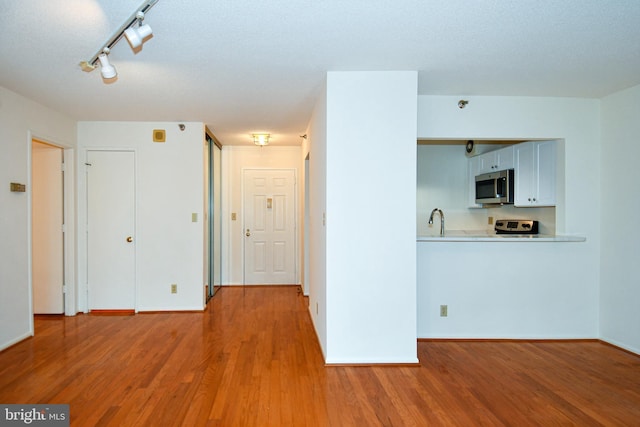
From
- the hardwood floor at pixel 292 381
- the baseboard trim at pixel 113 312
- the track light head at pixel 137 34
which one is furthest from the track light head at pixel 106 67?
the baseboard trim at pixel 113 312

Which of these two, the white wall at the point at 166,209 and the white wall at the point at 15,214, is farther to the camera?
the white wall at the point at 166,209

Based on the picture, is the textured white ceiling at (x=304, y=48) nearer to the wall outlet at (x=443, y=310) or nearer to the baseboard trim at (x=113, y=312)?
the wall outlet at (x=443, y=310)

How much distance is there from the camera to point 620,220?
11.7ft

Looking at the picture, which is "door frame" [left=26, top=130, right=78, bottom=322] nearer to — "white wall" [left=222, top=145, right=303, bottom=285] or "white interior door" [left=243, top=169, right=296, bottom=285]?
"white wall" [left=222, top=145, right=303, bottom=285]

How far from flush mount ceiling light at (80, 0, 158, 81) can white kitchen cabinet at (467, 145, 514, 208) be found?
3.83m

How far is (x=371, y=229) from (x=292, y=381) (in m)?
1.29

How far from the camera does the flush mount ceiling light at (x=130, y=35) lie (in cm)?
201

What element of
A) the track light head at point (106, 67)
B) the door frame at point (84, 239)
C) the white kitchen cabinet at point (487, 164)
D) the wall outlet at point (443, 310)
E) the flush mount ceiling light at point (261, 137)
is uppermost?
the flush mount ceiling light at point (261, 137)

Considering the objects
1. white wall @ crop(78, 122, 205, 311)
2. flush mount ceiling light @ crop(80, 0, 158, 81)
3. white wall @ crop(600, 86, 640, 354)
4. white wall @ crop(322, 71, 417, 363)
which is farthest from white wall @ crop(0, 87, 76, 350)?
white wall @ crop(600, 86, 640, 354)

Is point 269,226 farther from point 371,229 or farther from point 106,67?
point 106,67

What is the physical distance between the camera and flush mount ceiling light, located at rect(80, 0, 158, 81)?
2012 mm

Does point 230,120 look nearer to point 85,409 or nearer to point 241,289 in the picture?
point 241,289

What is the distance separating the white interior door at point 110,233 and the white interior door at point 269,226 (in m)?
2.05

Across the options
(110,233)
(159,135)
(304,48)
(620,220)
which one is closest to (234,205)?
(159,135)
